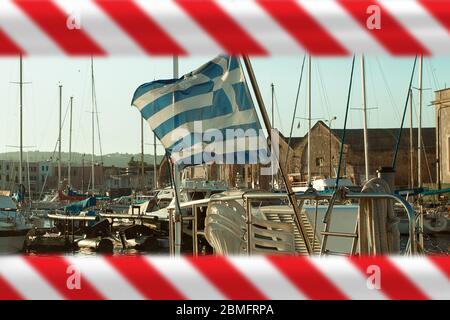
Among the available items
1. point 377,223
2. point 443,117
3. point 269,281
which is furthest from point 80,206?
point 269,281

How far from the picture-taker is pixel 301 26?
211 cm

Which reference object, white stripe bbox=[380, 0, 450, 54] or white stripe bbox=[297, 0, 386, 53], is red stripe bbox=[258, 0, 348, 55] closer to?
white stripe bbox=[297, 0, 386, 53]

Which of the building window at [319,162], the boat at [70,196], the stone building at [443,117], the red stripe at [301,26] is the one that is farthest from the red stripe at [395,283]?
the boat at [70,196]

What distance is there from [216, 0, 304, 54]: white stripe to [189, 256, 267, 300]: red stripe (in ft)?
2.52

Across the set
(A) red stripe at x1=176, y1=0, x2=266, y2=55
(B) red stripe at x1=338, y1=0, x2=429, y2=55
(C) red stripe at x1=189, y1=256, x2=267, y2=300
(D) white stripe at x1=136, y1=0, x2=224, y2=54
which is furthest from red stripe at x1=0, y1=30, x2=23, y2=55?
(B) red stripe at x1=338, y1=0, x2=429, y2=55

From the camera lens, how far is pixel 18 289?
7.47 feet

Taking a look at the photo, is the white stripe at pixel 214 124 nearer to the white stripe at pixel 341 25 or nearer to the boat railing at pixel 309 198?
the boat railing at pixel 309 198

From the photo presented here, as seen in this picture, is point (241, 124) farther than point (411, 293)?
Yes

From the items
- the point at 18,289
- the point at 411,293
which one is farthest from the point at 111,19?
the point at 411,293

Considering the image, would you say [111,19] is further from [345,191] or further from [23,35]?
[345,191]

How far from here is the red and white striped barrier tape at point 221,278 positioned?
7.37 ft

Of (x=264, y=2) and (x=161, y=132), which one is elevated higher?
(x=264, y=2)

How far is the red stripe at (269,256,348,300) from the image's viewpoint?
2250 mm
